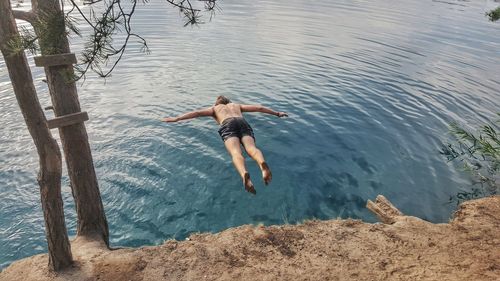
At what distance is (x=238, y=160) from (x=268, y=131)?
763 centimetres

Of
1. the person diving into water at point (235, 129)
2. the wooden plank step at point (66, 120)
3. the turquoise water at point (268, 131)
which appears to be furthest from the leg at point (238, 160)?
the wooden plank step at point (66, 120)

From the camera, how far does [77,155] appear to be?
25.5ft

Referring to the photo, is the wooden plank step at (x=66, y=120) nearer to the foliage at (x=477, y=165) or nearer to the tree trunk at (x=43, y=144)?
the tree trunk at (x=43, y=144)

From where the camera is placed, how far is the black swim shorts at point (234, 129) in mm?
10578

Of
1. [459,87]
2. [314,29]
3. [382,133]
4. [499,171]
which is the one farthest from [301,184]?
[314,29]

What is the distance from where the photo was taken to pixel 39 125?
6.56 meters

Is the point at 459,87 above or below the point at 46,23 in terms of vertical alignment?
below

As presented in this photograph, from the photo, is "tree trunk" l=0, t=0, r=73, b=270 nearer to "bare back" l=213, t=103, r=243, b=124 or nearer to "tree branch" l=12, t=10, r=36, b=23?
"tree branch" l=12, t=10, r=36, b=23

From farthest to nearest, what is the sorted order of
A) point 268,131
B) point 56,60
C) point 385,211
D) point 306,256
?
point 268,131 → point 385,211 → point 306,256 → point 56,60

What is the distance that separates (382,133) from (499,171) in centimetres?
487

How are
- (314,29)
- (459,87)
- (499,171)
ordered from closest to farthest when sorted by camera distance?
(499,171)
(459,87)
(314,29)

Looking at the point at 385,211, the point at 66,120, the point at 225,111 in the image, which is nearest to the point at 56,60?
the point at 66,120

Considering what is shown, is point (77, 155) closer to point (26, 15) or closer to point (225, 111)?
point (26, 15)

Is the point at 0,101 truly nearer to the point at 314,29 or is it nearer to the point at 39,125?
the point at 39,125
